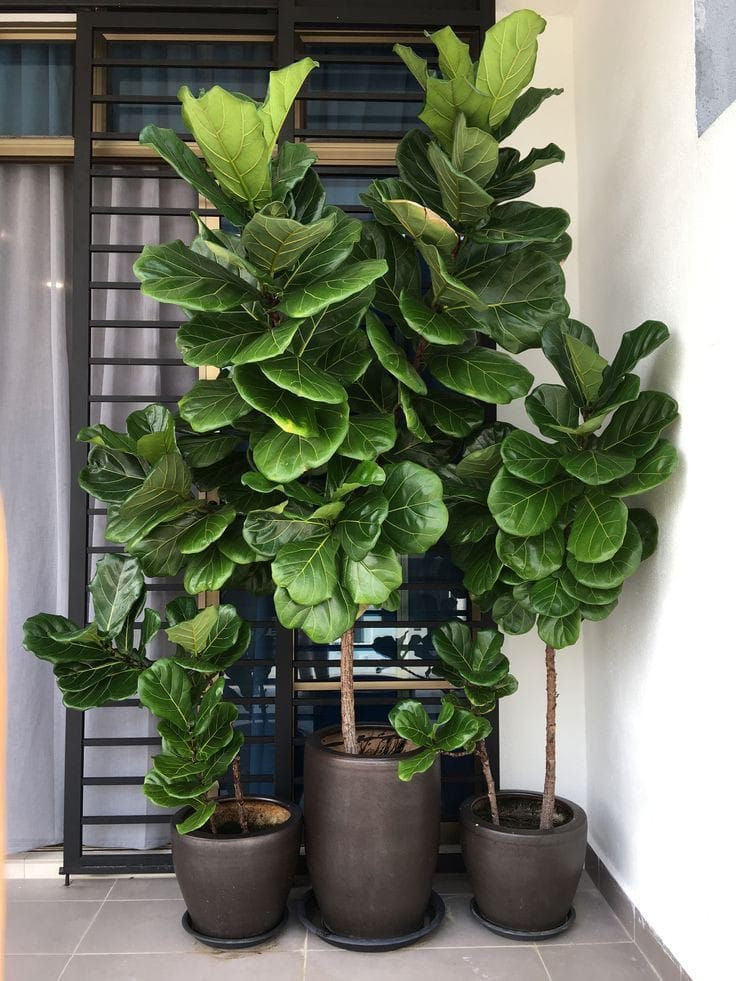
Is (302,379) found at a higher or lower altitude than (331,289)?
lower

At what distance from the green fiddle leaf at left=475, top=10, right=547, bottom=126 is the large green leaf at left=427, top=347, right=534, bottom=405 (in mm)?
636

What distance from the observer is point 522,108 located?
234 centimetres

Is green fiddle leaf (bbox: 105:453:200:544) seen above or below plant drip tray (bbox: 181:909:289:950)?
above

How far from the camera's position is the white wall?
6.46ft

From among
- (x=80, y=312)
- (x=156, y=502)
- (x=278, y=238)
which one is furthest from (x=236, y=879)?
(x=80, y=312)

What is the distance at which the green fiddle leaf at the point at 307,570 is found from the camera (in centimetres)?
217

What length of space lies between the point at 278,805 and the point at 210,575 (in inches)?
31.5

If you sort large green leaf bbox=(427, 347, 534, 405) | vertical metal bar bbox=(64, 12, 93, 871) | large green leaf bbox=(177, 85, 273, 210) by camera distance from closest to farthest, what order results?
large green leaf bbox=(177, 85, 273, 210), large green leaf bbox=(427, 347, 534, 405), vertical metal bar bbox=(64, 12, 93, 871)

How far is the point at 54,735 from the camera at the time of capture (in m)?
3.12

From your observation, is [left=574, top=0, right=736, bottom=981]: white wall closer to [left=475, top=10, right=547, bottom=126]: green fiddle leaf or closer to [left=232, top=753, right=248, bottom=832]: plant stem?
[left=475, top=10, right=547, bottom=126]: green fiddle leaf

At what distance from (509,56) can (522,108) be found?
→ 195 millimetres

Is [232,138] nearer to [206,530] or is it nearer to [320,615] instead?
[206,530]

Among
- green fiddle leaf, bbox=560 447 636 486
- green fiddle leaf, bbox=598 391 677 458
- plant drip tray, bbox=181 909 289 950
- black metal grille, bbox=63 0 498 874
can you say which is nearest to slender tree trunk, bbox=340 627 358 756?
black metal grille, bbox=63 0 498 874

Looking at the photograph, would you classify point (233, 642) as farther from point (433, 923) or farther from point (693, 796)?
point (693, 796)
